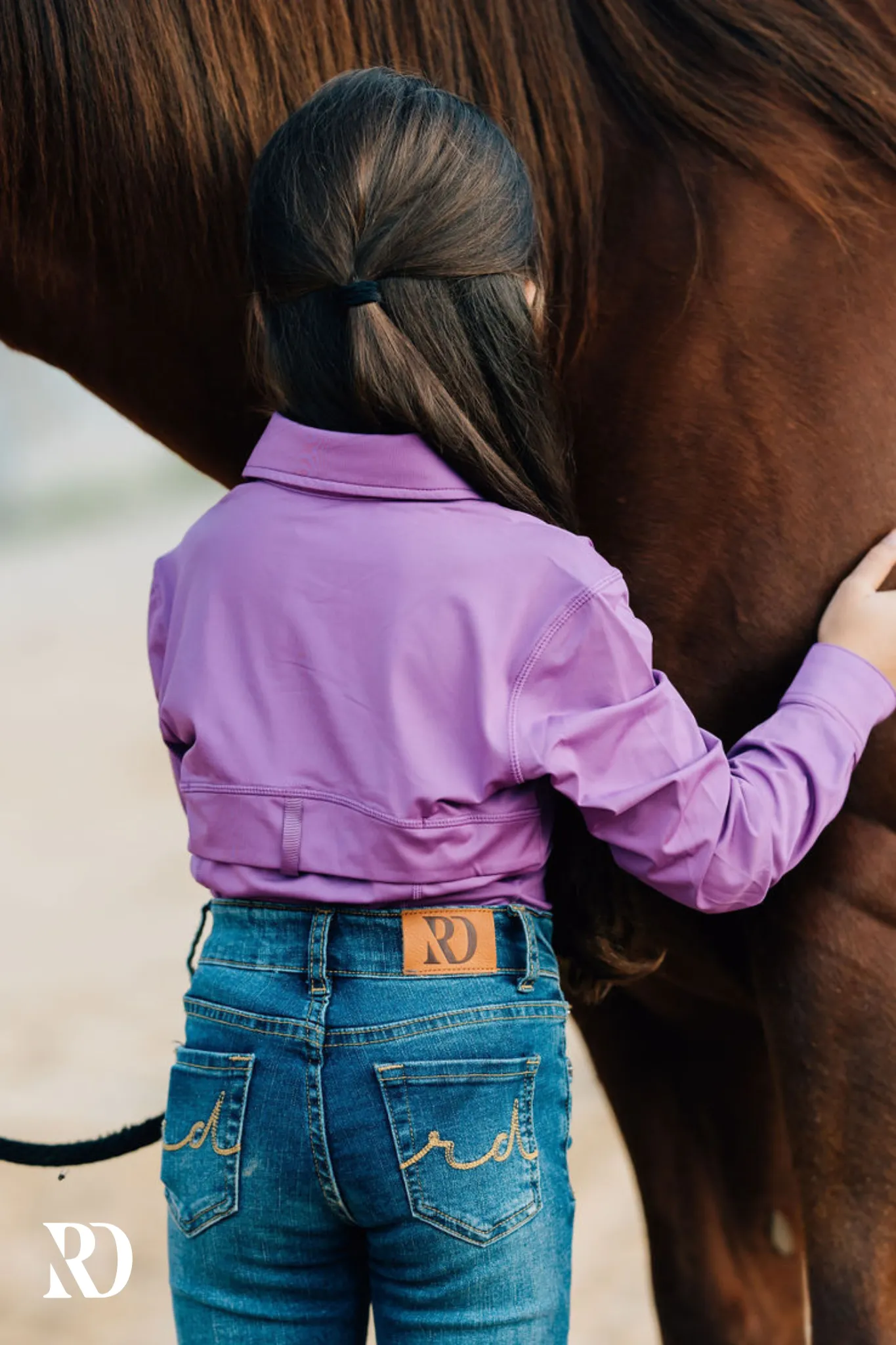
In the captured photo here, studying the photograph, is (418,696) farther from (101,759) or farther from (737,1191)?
(101,759)

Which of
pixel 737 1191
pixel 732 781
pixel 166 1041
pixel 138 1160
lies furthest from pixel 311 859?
pixel 166 1041

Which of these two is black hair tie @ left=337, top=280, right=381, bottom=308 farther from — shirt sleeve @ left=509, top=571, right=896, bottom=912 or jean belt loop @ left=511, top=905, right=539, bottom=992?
jean belt loop @ left=511, top=905, right=539, bottom=992

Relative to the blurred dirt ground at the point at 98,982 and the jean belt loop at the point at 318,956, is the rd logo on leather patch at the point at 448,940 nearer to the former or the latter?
the jean belt loop at the point at 318,956

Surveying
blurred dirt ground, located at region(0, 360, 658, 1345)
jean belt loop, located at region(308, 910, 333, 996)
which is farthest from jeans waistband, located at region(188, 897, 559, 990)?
blurred dirt ground, located at region(0, 360, 658, 1345)

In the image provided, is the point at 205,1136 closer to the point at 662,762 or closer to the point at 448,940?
the point at 448,940

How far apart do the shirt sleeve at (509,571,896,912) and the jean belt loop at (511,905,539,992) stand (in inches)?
2.4

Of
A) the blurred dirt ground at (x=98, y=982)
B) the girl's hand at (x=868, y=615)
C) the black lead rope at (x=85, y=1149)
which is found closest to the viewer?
the girl's hand at (x=868, y=615)

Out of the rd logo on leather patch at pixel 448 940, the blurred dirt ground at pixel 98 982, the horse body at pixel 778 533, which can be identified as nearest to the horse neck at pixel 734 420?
the horse body at pixel 778 533

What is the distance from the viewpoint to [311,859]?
0.76 m

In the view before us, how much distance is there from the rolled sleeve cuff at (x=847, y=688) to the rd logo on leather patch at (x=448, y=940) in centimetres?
23

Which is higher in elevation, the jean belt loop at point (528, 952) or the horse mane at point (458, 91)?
the horse mane at point (458, 91)

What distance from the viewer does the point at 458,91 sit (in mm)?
976

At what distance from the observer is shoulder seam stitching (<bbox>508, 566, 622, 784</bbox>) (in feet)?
2.44

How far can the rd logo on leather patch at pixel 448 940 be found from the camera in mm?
765
